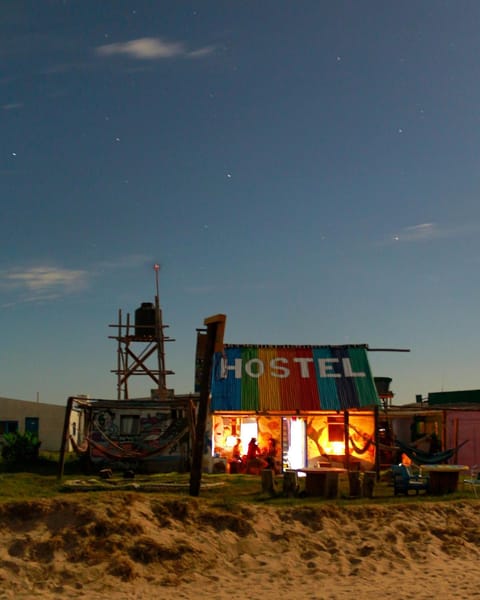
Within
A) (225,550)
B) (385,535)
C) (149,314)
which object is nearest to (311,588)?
(225,550)

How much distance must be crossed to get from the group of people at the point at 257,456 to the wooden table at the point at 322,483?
6.03 m

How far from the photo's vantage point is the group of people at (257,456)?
75.6ft

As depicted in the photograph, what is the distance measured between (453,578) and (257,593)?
354 cm

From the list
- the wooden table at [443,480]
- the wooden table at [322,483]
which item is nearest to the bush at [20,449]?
the wooden table at [322,483]

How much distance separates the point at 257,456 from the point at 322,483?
24.4 feet

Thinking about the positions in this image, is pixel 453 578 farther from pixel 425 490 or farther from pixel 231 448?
pixel 231 448

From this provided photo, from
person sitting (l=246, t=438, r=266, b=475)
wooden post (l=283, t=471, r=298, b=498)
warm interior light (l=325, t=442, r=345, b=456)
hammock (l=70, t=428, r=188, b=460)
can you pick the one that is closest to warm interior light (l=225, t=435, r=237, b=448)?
person sitting (l=246, t=438, r=266, b=475)

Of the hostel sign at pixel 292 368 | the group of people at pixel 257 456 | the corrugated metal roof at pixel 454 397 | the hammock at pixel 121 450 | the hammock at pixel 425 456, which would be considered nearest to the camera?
the hammock at pixel 425 456

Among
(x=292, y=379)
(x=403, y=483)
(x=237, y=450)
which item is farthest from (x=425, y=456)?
(x=237, y=450)

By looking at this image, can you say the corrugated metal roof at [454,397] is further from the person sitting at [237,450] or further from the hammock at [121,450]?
the hammock at [121,450]

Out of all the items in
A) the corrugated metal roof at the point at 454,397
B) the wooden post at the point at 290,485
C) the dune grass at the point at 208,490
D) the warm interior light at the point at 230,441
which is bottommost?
the dune grass at the point at 208,490

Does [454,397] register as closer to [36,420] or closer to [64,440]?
[36,420]

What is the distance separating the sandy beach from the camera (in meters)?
11.4

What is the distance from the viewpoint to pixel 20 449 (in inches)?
1033
